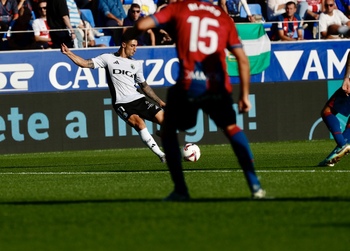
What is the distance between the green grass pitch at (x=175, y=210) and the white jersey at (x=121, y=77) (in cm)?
169

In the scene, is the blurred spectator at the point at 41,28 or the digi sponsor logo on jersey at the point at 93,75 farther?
the digi sponsor logo on jersey at the point at 93,75

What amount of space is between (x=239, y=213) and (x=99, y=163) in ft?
30.8

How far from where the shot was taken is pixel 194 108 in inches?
371

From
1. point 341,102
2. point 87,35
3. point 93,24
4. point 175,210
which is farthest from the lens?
point 93,24

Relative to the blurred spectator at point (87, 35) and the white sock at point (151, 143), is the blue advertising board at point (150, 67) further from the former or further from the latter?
the white sock at point (151, 143)

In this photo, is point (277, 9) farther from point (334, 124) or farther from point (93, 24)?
point (334, 124)

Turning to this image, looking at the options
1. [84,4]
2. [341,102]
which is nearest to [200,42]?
[341,102]

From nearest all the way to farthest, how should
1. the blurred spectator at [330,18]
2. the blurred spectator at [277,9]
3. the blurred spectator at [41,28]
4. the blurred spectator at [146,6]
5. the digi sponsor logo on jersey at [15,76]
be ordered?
the digi sponsor logo on jersey at [15,76] → the blurred spectator at [41,28] → the blurred spectator at [330,18] → the blurred spectator at [146,6] → the blurred spectator at [277,9]

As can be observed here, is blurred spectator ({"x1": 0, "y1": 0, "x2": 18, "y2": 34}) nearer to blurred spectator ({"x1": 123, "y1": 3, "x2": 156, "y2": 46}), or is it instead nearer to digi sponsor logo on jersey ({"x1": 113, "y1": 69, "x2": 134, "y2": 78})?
blurred spectator ({"x1": 123, "y1": 3, "x2": 156, "y2": 46})

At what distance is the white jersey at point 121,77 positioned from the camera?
16.8 m

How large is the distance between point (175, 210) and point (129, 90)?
26.5ft

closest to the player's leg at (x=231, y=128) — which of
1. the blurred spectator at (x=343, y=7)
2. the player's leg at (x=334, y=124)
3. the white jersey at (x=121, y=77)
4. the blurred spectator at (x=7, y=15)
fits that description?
the player's leg at (x=334, y=124)

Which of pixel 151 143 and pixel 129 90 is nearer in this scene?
pixel 151 143

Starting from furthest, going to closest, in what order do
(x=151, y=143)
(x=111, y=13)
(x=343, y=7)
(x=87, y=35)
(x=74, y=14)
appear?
1. (x=343, y=7)
2. (x=111, y=13)
3. (x=74, y=14)
4. (x=87, y=35)
5. (x=151, y=143)
